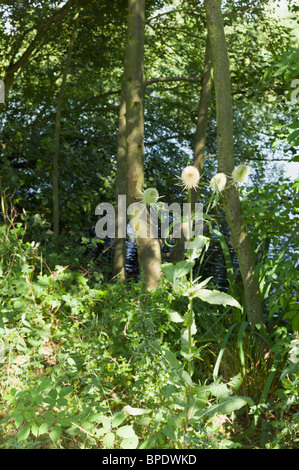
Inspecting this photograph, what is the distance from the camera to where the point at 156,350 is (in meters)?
2.94

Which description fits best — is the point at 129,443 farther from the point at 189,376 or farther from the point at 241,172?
the point at 241,172

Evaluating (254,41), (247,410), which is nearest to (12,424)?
(247,410)

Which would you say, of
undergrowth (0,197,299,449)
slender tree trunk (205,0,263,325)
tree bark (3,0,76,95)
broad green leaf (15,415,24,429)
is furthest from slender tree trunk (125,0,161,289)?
tree bark (3,0,76,95)

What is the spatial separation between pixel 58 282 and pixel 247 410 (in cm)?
183

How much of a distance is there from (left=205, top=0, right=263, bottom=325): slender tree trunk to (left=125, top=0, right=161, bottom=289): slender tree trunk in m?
0.97

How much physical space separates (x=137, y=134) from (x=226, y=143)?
42.1 inches

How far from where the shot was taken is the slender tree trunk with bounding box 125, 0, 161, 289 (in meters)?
4.34

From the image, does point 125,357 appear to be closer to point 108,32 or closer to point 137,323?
point 137,323

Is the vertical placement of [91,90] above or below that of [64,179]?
above

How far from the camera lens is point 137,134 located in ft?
14.4

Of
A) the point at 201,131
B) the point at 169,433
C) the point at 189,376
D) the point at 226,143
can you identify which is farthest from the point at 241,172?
the point at 201,131

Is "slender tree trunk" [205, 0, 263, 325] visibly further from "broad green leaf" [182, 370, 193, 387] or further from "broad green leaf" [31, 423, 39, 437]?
"broad green leaf" [31, 423, 39, 437]

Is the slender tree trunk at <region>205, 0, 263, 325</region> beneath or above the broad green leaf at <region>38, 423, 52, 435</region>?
above
